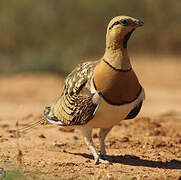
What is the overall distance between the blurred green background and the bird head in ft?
51.5

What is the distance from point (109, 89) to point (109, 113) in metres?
0.27

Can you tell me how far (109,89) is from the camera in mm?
5434

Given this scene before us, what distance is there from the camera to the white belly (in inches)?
215

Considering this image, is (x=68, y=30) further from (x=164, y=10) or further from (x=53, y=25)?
(x=164, y=10)

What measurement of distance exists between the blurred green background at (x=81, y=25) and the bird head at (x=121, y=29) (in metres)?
15.7

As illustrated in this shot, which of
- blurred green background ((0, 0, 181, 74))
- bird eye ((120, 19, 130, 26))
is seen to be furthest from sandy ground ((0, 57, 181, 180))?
blurred green background ((0, 0, 181, 74))

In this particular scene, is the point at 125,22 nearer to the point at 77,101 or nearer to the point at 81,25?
the point at 77,101

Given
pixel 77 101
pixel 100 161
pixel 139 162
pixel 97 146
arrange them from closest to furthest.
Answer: pixel 77 101 < pixel 100 161 < pixel 139 162 < pixel 97 146

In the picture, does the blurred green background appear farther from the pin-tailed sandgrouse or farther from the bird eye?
the bird eye

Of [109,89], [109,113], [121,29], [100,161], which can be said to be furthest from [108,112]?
[121,29]

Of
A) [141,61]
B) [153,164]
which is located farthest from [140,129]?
[141,61]

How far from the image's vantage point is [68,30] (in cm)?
2369

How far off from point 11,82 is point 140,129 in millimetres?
8529

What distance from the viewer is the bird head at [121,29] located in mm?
5422
